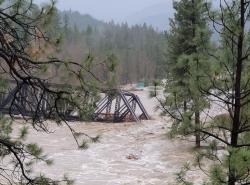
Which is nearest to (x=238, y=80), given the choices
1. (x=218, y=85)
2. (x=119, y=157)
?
(x=218, y=85)

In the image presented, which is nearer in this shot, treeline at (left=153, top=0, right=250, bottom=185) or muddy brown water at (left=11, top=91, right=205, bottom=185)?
treeline at (left=153, top=0, right=250, bottom=185)

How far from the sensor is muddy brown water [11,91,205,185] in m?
13.8

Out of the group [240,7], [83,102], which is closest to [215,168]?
[83,102]

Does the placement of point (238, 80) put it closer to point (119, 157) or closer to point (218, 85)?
point (218, 85)

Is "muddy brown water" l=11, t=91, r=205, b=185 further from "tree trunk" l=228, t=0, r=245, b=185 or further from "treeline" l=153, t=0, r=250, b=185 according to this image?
"tree trunk" l=228, t=0, r=245, b=185

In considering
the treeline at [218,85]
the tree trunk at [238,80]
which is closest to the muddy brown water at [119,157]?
the treeline at [218,85]

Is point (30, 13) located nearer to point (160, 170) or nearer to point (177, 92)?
point (177, 92)

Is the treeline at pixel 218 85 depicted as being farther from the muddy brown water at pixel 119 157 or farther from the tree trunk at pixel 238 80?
the muddy brown water at pixel 119 157

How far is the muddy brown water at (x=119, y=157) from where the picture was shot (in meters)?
13.8

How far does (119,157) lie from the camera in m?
17.3

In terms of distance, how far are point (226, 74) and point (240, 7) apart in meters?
0.76

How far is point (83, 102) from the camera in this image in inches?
172

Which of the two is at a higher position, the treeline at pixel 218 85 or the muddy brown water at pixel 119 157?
the treeline at pixel 218 85

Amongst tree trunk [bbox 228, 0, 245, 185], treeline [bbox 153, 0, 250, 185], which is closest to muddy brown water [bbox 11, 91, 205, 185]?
treeline [bbox 153, 0, 250, 185]
